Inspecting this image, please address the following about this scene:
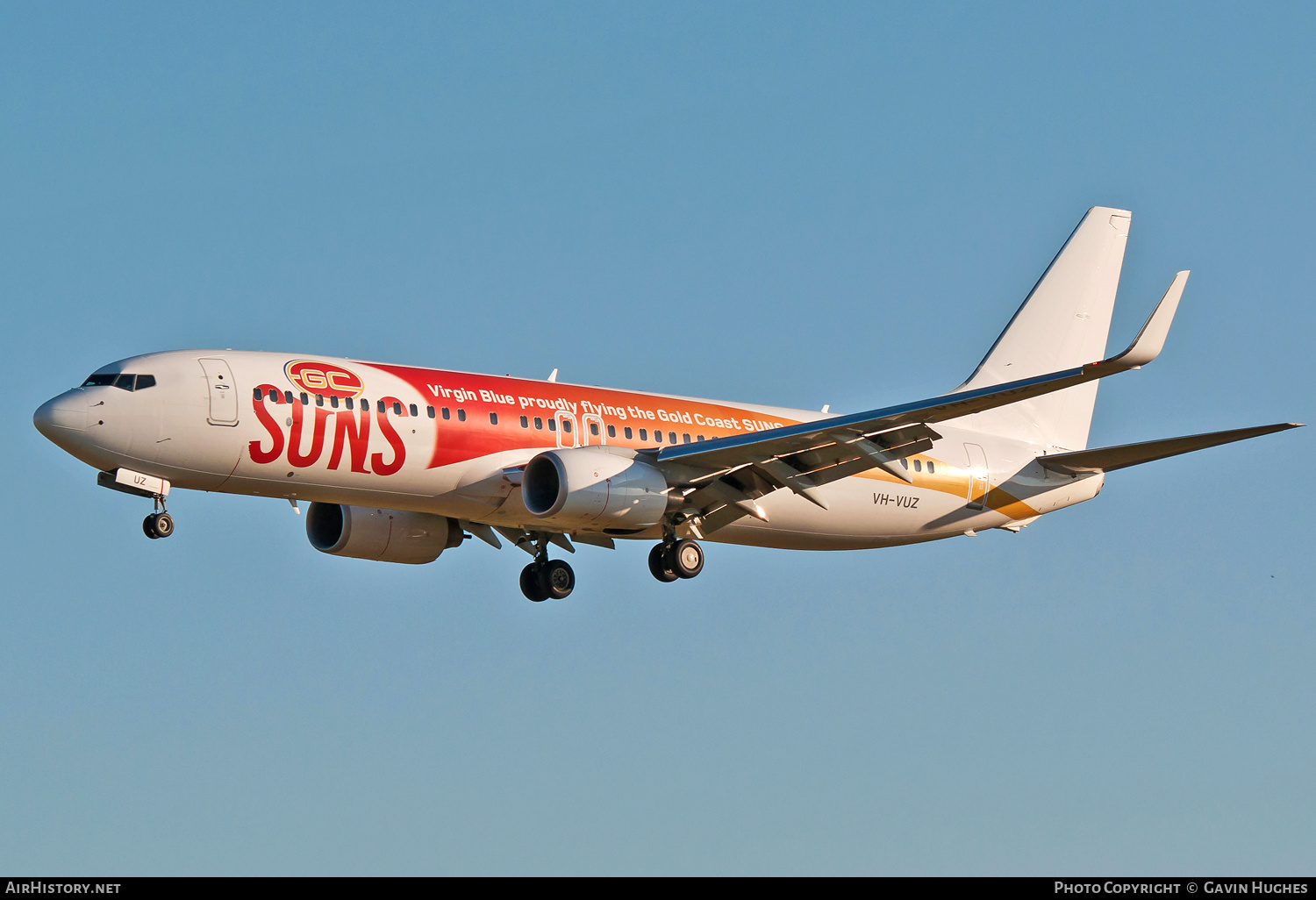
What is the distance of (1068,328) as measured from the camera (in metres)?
48.7

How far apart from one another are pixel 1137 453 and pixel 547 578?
15448 mm

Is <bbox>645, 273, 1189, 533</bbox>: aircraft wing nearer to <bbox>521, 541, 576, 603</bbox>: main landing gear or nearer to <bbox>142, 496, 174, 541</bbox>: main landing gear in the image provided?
<bbox>521, 541, 576, 603</bbox>: main landing gear

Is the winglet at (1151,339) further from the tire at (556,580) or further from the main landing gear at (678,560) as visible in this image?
the tire at (556,580)

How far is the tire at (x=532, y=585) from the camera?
42.6 metres

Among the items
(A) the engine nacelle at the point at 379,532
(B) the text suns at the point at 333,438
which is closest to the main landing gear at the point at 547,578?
(A) the engine nacelle at the point at 379,532

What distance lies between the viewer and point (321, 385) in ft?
119

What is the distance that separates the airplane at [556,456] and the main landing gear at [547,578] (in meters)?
0.05

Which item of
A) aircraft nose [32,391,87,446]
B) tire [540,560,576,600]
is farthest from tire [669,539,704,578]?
aircraft nose [32,391,87,446]

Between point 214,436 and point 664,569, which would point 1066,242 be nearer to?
point 664,569

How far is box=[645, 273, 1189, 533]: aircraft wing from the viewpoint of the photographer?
112 feet

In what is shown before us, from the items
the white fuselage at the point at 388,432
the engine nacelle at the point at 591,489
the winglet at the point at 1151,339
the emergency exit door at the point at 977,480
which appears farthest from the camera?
the emergency exit door at the point at 977,480

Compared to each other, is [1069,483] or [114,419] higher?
[1069,483]

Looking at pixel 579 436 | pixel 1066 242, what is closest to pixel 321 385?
pixel 579 436

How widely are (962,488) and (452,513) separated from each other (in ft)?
46.7
